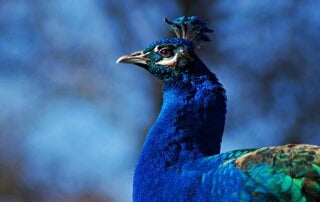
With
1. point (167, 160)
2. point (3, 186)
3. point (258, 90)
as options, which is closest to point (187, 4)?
point (258, 90)

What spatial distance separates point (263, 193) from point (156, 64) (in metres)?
1.01

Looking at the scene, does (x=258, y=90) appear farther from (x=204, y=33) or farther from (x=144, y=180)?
(x=144, y=180)

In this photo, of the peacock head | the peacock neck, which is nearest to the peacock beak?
the peacock head

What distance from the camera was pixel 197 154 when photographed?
4.06 metres

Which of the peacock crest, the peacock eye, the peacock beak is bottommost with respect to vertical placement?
the peacock eye

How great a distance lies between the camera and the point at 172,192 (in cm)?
389

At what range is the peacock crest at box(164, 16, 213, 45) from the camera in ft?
15.3

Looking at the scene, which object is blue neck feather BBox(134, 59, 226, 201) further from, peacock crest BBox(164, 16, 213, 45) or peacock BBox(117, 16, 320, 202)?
peacock crest BBox(164, 16, 213, 45)

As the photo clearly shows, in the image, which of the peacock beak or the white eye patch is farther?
the peacock beak

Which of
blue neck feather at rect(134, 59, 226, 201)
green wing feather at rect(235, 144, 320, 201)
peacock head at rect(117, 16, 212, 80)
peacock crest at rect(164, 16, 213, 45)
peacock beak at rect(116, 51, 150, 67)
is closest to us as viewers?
green wing feather at rect(235, 144, 320, 201)

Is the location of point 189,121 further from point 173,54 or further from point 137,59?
point 137,59

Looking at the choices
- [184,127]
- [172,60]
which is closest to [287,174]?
[184,127]

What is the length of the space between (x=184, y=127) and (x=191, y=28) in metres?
0.67

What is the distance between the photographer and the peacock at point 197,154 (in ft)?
12.2
